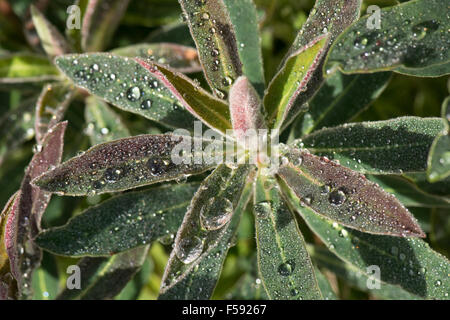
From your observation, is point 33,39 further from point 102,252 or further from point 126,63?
point 102,252

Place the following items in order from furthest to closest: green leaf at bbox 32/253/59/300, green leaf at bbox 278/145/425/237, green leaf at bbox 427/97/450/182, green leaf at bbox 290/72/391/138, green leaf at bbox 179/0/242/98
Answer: green leaf at bbox 32/253/59/300
green leaf at bbox 290/72/391/138
green leaf at bbox 179/0/242/98
green leaf at bbox 278/145/425/237
green leaf at bbox 427/97/450/182

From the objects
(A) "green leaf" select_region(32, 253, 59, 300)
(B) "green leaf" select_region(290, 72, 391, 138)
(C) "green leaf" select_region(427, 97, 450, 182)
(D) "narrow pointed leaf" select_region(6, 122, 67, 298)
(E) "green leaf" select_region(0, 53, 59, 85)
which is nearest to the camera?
(C) "green leaf" select_region(427, 97, 450, 182)

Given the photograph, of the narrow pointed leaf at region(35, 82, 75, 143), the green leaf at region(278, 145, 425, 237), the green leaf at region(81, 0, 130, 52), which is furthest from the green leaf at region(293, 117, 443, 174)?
the green leaf at region(81, 0, 130, 52)

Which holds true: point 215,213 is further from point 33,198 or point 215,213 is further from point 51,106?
point 51,106

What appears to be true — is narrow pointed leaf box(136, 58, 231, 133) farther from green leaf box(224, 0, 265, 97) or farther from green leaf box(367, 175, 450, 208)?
green leaf box(367, 175, 450, 208)

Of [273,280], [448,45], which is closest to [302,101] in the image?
[448,45]

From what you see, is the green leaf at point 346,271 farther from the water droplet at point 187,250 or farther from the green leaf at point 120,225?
the water droplet at point 187,250

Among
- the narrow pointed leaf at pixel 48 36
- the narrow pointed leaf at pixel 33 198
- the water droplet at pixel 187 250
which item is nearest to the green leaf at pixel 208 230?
the water droplet at pixel 187 250
